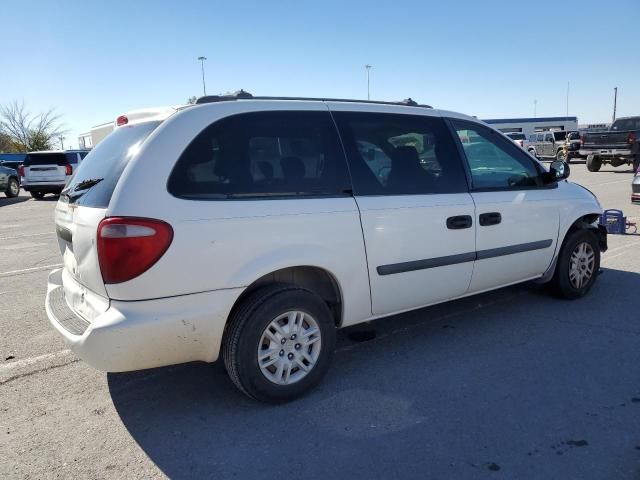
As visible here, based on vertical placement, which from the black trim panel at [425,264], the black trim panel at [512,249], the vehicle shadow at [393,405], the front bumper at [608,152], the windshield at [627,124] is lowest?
the vehicle shadow at [393,405]

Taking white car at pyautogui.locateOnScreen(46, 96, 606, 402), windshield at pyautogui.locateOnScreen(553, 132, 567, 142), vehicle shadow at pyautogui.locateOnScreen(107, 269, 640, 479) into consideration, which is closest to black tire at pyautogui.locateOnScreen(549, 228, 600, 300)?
vehicle shadow at pyautogui.locateOnScreen(107, 269, 640, 479)

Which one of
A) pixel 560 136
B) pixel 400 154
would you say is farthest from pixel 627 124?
pixel 400 154

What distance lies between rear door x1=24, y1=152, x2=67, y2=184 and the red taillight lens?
17.8 metres

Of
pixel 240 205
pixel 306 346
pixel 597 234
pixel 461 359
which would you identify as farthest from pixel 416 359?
pixel 597 234

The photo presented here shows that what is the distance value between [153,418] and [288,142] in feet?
6.19

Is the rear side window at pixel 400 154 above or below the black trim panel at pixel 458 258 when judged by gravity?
above

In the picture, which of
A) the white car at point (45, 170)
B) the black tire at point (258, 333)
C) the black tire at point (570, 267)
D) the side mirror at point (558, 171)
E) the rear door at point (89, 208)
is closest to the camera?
the rear door at point (89, 208)

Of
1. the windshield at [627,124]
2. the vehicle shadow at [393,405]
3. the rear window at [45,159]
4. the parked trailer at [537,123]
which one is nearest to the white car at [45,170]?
the rear window at [45,159]

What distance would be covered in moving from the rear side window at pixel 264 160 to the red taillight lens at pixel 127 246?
0.87 ft

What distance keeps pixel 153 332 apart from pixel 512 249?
9.77ft

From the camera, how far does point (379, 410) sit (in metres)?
3.05

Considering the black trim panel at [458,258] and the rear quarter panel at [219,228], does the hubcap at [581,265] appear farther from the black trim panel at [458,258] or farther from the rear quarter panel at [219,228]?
the rear quarter panel at [219,228]

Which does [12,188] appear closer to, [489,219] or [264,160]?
[264,160]

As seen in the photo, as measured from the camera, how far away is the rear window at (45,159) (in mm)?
18180
